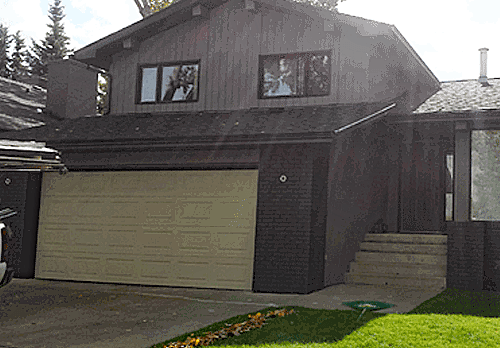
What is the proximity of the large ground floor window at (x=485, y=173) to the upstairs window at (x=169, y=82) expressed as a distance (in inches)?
239

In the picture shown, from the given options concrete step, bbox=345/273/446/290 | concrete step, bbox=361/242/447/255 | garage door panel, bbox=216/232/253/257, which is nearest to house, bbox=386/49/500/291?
concrete step, bbox=345/273/446/290

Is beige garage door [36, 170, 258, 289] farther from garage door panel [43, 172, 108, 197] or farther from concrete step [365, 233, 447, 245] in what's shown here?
concrete step [365, 233, 447, 245]

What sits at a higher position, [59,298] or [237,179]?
[237,179]

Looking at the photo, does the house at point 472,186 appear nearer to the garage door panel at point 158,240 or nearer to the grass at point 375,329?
the grass at point 375,329

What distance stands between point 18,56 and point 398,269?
44.8 metres

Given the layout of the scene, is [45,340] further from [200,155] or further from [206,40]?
[206,40]

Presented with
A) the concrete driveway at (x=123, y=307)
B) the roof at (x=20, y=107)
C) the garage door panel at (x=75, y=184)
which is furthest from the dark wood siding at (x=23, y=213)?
the roof at (x=20, y=107)

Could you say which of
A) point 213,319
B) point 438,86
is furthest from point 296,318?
point 438,86

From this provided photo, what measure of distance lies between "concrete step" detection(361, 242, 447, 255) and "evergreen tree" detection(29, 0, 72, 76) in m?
38.8

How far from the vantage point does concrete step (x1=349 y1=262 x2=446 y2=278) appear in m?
11.5

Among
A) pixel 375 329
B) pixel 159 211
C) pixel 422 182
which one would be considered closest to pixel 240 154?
pixel 159 211

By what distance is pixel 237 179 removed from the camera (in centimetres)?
1129

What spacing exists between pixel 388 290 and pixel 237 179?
11.1 ft

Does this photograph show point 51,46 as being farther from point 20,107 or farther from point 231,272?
point 231,272
